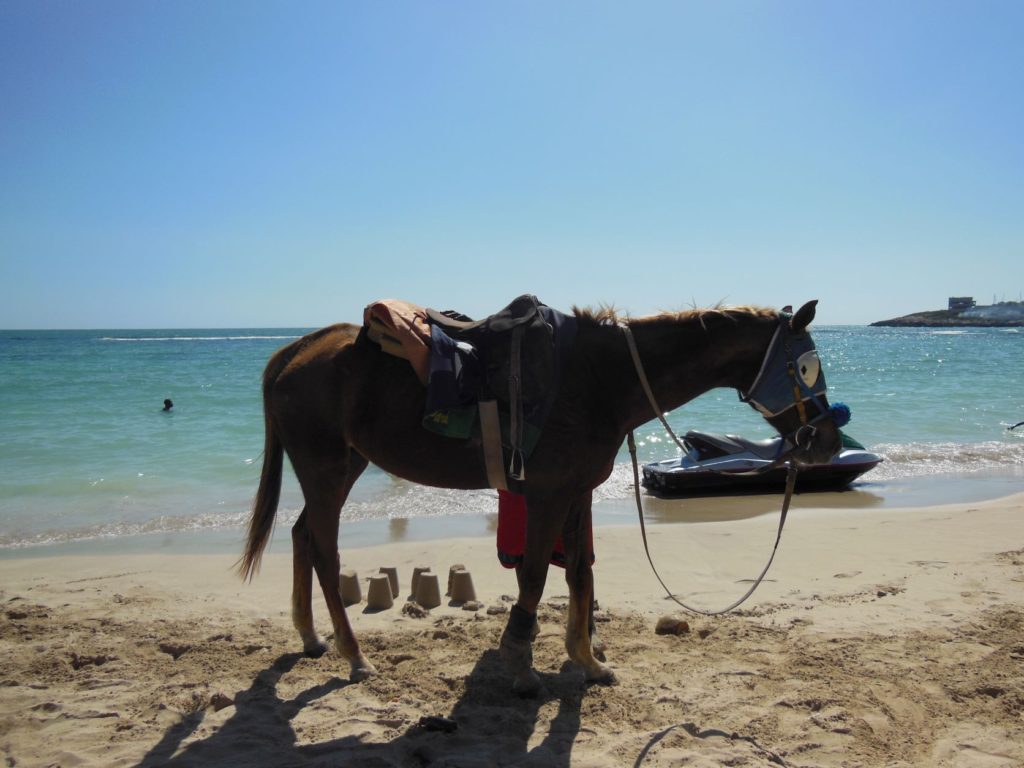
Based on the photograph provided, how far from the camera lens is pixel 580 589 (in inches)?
146

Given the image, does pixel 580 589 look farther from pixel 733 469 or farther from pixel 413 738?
pixel 733 469

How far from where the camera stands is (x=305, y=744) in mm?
2990

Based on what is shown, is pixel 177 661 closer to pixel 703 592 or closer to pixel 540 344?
pixel 540 344

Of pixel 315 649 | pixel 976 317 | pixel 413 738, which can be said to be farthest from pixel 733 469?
pixel 976 317

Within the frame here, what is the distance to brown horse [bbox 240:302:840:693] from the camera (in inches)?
128

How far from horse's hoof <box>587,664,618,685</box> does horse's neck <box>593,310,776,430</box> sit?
1295 millimetres

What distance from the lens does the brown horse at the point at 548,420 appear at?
3.25 meters

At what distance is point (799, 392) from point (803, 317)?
1.11ft

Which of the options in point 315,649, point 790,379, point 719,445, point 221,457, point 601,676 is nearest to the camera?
point 790,379

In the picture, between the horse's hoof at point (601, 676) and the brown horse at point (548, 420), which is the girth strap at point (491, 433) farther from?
the horse's hoof at point (601, 676)

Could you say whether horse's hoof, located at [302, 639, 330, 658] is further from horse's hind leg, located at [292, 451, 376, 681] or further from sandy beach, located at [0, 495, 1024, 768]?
horse's hind leg, located at [292, 451, 376, 681]

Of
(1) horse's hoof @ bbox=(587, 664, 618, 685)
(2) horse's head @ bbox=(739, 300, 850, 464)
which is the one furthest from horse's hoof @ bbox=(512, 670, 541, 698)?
(2) horse's head @ bbox=(739, 300, 850, 464)

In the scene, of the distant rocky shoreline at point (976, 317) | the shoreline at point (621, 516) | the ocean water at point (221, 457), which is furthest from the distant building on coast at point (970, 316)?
the shoreline at point (621, 516)

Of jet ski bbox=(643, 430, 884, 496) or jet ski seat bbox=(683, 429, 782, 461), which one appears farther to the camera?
jet ski seat bbox=(683, 429, 782, 461)
